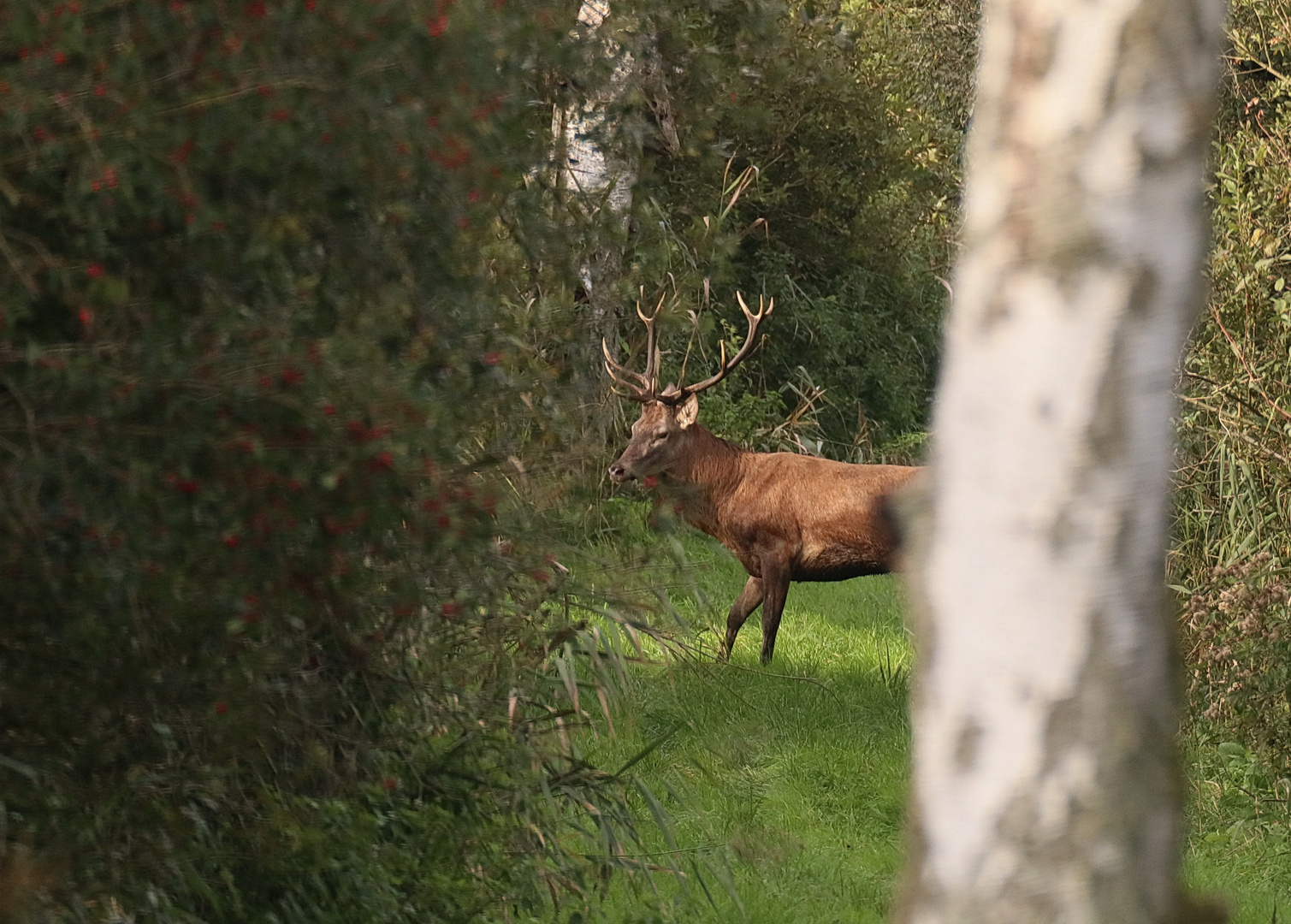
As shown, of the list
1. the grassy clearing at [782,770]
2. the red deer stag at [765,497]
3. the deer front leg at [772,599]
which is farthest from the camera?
the red deer stag at [765,497]

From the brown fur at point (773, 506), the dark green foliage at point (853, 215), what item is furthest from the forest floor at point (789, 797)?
the dark green foliage at point (853, 215)

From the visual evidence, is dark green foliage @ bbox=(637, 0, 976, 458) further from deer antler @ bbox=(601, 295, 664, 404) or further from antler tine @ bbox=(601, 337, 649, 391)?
deer antler @ bbox=(601, 295, 664, 404)

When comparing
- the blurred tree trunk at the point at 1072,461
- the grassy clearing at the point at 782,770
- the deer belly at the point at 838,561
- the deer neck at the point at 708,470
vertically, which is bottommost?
the grassy clearing at the point at 782,770

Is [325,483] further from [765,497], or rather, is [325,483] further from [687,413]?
[687,413]

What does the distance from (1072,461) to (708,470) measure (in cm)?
885

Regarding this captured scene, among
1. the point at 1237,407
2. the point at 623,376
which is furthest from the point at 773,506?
the point at 1237,407

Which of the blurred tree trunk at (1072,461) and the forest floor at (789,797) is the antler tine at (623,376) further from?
the blurred tree trunk at (1072,461)

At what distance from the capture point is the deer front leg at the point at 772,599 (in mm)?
10523

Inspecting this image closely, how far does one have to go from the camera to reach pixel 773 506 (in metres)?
11.0

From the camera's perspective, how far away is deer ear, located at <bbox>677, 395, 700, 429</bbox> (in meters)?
11.5

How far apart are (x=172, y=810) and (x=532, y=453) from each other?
1.60 m

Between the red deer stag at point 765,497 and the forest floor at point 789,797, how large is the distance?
1.88 feet

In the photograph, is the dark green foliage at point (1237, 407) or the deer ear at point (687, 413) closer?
the dark green foliage at point (1237, 407)

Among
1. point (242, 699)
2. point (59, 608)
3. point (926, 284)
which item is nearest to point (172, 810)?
point (242, 699)
